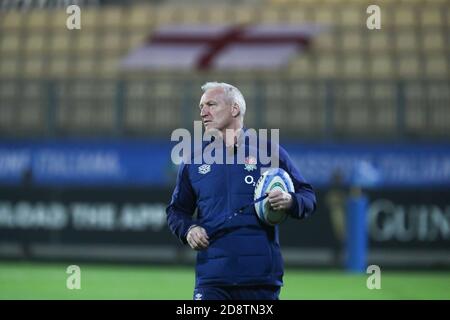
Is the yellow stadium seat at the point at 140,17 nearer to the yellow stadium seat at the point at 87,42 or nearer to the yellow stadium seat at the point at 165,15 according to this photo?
the yellow stadium seat at the point at 165,15

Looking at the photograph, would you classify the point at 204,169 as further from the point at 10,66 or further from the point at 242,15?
the point at 10,66

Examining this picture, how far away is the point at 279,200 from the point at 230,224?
42cm

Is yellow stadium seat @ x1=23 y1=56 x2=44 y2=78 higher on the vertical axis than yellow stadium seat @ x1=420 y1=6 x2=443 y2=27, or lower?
lower

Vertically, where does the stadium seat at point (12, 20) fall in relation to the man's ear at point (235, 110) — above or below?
above

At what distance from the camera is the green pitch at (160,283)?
12688 mm

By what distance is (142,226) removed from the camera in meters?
17.9

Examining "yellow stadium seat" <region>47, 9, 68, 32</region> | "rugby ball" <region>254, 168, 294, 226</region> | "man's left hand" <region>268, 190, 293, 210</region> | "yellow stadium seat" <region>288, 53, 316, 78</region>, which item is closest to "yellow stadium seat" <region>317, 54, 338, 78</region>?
"yellow stadium seat" <region>288, 53, 316, 78</region>

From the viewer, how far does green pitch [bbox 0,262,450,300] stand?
1269 centimetres

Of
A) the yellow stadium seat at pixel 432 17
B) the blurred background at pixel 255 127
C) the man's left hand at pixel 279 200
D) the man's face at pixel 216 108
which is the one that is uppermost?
the yellow stadium seat at pixel 432 17

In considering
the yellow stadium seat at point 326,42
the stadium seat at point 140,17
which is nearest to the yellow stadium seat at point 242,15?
the stadium seat at point 140,17

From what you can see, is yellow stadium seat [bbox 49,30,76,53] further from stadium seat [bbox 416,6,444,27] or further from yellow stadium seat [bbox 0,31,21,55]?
stadium seat [bbox 416,6,444,27]

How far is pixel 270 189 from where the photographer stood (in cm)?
666

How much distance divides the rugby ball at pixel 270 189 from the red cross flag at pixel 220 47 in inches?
574

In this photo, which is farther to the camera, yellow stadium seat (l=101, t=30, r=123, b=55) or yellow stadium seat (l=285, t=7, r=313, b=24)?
yellow stadium seat (l=101, t=30, r=123, b=55)
